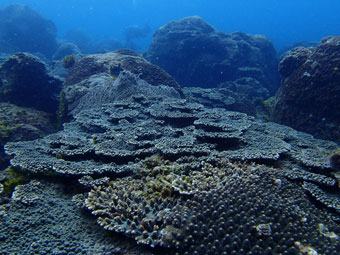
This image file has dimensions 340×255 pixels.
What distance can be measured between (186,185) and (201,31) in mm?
17436

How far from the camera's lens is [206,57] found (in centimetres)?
1686

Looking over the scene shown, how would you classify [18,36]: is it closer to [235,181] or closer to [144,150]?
[144,150]

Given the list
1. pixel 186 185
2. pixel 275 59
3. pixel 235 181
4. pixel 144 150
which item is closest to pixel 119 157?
pixel 144 150

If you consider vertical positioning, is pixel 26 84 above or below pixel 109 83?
below

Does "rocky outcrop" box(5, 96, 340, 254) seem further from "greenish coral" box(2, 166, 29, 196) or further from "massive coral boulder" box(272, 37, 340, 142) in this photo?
"massive coral boulder" box(272, 37, 340, 142)

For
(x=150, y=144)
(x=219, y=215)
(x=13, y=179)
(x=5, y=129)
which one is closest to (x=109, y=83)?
(x=5, y=129)

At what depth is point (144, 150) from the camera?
4.36 m

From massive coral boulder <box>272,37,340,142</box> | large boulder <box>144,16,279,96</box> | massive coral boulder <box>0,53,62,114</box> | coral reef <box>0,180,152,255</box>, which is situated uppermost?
large boulder <box>144,16,279,96</box>

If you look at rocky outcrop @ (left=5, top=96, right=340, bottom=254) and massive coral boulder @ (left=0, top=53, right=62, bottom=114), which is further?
massive coral boulder @ (left=0, top=53, right=62, bottom=114)

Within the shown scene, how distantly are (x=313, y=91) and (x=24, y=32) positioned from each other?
32.1m

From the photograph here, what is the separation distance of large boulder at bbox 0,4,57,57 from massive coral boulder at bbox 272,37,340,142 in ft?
95.0

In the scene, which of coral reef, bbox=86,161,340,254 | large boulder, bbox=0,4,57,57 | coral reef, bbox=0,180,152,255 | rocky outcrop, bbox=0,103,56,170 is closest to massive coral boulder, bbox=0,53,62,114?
rocky outcrop, bbox=0,103,56,170

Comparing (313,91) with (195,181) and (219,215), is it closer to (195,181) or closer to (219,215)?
(195,181)

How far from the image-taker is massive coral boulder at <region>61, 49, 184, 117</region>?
8055 mm
